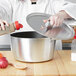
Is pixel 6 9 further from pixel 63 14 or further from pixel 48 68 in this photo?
pixel 48 68

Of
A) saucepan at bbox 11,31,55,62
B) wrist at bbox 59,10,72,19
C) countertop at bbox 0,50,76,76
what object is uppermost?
wrist at bbox 59,10,72,19

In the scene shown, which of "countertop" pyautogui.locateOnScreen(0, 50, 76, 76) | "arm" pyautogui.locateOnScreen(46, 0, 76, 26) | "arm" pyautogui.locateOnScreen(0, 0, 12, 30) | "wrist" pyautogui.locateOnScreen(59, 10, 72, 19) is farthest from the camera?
"arm" pyautogui.locateOnScreen(0, 0, 12, 30)

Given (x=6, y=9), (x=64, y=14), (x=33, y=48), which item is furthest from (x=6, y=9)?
(x=33, y=48)

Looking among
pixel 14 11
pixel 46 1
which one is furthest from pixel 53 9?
pixel 14 11

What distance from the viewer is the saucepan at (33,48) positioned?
1077 mm

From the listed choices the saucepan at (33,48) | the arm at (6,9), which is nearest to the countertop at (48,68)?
the saucepan at (33,48)

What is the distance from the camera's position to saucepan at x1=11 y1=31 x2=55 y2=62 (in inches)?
42.4

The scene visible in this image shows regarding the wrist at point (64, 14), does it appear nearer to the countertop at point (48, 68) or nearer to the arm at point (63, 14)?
the arm at point (63, 14)

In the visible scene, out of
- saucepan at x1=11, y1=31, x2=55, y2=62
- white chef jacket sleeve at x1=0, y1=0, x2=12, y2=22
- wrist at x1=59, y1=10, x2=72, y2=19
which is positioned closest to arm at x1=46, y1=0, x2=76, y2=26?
wrist at x1=59, y1=10, x2=72, y2=19

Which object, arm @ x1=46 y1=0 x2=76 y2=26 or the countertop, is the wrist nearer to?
arm @ x1=46 y1=0 x2=76 y2=26

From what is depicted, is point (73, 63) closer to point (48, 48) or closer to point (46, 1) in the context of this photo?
point (48, 48)

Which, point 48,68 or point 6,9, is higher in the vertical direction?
point 6,9

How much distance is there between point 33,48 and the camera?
1084 millimetres

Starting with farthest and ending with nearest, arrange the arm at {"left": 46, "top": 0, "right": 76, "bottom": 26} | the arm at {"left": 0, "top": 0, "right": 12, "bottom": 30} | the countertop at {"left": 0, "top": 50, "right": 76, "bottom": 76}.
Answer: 1. the arm at {"left": 0, "top": 0, "right": 12, "bottom": 30}
2. the arm at {"left": 46, "top": 0, "right": 76, "bottom": 26}
3. the countertop at {"left": 0, "top": 50, "right": 76, "bottom": 76}
